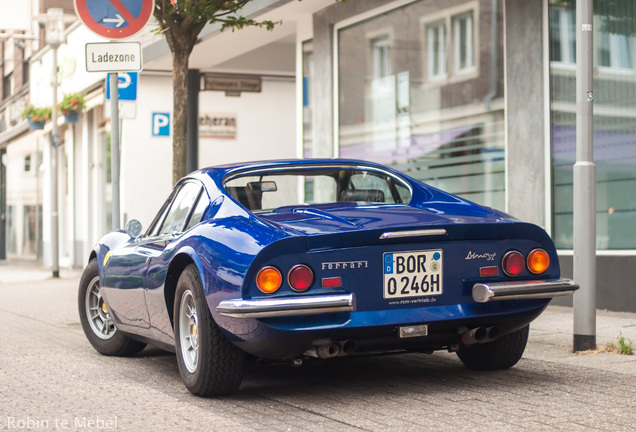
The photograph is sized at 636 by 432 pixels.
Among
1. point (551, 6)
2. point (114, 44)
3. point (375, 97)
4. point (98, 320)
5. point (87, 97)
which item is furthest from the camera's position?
point (87, 97)

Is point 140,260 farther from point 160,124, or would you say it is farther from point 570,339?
point 160,124

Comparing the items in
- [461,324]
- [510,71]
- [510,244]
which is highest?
[510,71]

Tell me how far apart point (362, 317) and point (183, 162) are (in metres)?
5.56

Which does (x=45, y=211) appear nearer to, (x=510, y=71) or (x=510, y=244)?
(x=510, y=71)

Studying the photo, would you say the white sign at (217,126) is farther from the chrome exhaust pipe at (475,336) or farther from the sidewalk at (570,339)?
the chrome exhaust pipe at (475,336)

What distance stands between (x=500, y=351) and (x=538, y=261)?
0.77 m

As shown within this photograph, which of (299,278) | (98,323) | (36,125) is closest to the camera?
(299,278)

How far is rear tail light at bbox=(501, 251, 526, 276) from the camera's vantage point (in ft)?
17.2

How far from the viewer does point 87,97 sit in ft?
77.7

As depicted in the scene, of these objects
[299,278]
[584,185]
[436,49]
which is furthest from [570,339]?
[436,49]

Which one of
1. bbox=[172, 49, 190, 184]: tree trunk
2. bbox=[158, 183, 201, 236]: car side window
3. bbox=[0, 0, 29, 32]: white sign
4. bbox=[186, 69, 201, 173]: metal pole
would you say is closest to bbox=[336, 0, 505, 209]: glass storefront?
bbox=[172, 49, 190, 184]: tree trunk

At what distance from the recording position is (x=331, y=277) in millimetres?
4836

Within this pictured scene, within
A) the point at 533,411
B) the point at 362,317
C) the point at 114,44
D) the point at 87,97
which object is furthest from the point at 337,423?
the point at 87,97

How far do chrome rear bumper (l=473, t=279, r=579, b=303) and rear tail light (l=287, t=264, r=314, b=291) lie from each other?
924mm
